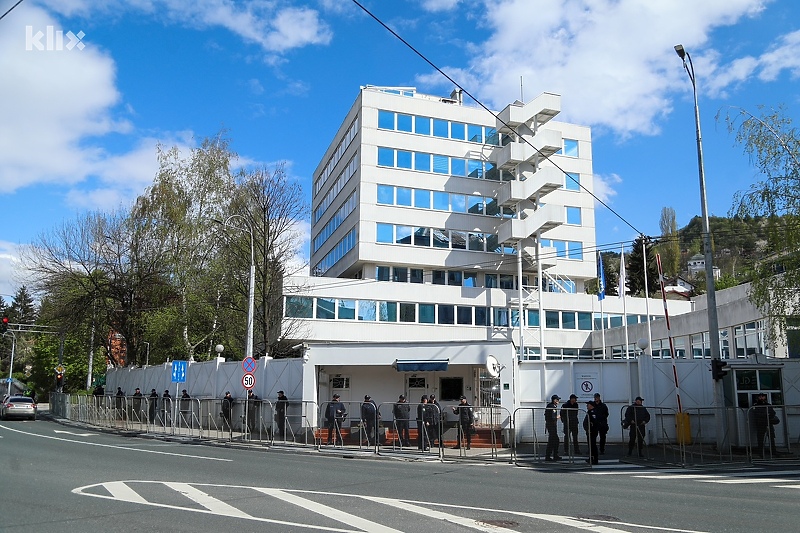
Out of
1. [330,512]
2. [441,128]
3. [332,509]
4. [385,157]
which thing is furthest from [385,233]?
[330,512]

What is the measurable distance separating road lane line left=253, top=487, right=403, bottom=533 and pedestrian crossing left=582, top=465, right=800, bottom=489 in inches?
315

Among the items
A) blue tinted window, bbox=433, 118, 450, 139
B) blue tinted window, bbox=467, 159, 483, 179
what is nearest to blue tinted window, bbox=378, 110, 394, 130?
blue tinted window, bbox=433, 118, 450, 139

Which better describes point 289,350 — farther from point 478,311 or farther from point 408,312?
point 478,311

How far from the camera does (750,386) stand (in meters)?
22.3

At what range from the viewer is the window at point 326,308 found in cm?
4313

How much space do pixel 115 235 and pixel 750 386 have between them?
3455 cm

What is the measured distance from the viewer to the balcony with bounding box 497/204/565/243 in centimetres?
4559

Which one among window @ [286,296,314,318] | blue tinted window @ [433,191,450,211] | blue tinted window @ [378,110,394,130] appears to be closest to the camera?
window @ [286,296,314,318]

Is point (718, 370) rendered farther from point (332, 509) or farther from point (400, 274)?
point (400, 274)

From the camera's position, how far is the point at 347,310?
44.1m

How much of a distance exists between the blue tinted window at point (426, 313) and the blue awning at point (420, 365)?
20.8 meters

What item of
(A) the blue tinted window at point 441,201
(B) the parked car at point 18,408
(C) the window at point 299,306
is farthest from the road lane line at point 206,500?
(A) the blue tinted window at point 441,201

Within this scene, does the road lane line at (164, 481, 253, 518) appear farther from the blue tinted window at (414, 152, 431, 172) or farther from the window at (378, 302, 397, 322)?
the blue tinted window at (414, 152, 431, 172)

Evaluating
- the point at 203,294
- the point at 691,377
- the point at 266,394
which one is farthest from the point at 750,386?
the point at 203,294
